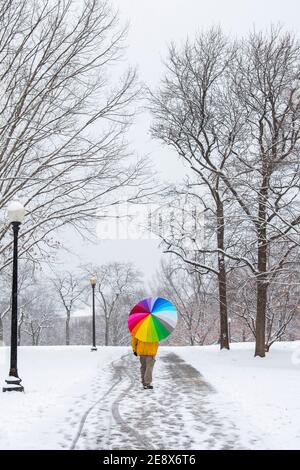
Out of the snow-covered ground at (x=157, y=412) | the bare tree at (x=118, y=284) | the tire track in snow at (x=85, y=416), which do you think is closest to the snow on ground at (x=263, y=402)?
the snow-covered ground at (x=157, y=412)

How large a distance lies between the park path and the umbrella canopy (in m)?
1.23

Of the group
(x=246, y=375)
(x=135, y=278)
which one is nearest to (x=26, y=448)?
(x=246, y=375)

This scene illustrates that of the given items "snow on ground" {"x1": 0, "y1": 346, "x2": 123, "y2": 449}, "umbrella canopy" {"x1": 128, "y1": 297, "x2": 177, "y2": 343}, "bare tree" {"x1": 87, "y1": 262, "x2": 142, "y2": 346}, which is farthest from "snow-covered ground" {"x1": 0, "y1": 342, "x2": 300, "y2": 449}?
"bare tree" {"x1": 87, "y1": 262, "x2": 142, "y2": 346}

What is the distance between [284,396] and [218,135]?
52.1ft

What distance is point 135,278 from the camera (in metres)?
69.0

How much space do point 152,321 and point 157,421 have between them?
3.80 metres

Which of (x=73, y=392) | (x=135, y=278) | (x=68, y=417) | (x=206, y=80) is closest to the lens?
(x=68, y=417)

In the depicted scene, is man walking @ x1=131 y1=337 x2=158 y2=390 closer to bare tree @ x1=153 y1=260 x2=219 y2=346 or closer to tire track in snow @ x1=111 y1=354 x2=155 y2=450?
tire track in snow @ x1=111 y1=354 x2=155 y2=450

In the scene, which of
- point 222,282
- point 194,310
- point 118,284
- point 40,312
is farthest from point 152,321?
point 40,312

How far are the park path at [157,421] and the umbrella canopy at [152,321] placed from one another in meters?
1.23

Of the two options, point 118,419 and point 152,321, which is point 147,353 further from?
A: point 118,419

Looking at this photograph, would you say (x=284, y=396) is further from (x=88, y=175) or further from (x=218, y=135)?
(x=218, y=135)

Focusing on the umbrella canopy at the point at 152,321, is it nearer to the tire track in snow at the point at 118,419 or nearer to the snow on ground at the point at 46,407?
the tire track in snow at the point at 118,419

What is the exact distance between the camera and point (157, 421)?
7.71m
